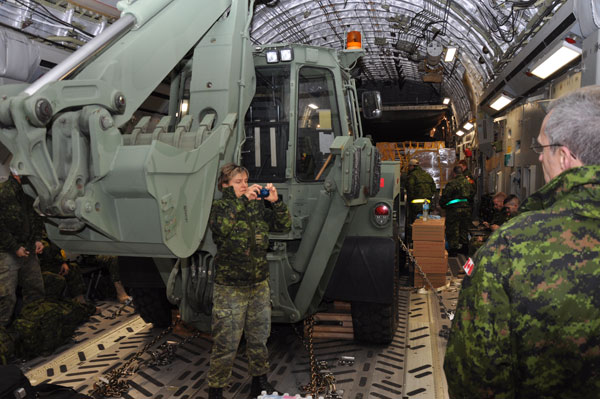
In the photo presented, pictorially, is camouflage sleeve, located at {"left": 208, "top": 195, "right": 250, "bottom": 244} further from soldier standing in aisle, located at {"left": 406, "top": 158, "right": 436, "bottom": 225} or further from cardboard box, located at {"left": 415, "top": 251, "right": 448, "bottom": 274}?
soldier standing in aisle, located at {"left": 406, "top": 158, "right": 436, "bottom": 225}

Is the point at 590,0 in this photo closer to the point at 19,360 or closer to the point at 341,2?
the point at 19,360

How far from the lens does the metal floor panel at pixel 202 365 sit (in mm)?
4031

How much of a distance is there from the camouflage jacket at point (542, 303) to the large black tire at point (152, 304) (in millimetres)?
4288

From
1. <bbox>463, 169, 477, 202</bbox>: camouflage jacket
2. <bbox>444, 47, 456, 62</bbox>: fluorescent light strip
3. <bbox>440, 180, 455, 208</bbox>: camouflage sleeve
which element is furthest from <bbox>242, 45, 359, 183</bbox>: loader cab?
<bbox>444, 47, 456, 62</bbox>: fluorescent light strip

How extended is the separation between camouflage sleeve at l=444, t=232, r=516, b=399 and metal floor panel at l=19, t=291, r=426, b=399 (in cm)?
257

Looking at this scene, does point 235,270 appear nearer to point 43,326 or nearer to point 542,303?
point 542,303

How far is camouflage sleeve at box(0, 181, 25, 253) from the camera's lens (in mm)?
4992

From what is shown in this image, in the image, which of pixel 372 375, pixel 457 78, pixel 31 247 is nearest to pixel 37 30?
pixel 31 247

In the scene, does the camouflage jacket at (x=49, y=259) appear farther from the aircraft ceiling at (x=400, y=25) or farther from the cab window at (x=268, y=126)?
the cab window at (x=268, y=126)

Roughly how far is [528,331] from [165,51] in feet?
9.28

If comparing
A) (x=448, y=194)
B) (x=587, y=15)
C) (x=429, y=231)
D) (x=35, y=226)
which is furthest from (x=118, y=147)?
(x=448, y=194)

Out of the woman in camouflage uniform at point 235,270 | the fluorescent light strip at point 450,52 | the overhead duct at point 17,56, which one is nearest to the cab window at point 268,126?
the woman in camouflage uniform at point 235,270

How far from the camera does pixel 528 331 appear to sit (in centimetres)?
144

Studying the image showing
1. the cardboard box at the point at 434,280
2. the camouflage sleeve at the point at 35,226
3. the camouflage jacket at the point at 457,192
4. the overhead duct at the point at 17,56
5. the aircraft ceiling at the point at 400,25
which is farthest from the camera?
the camouflage jacket at the point at 457,192
